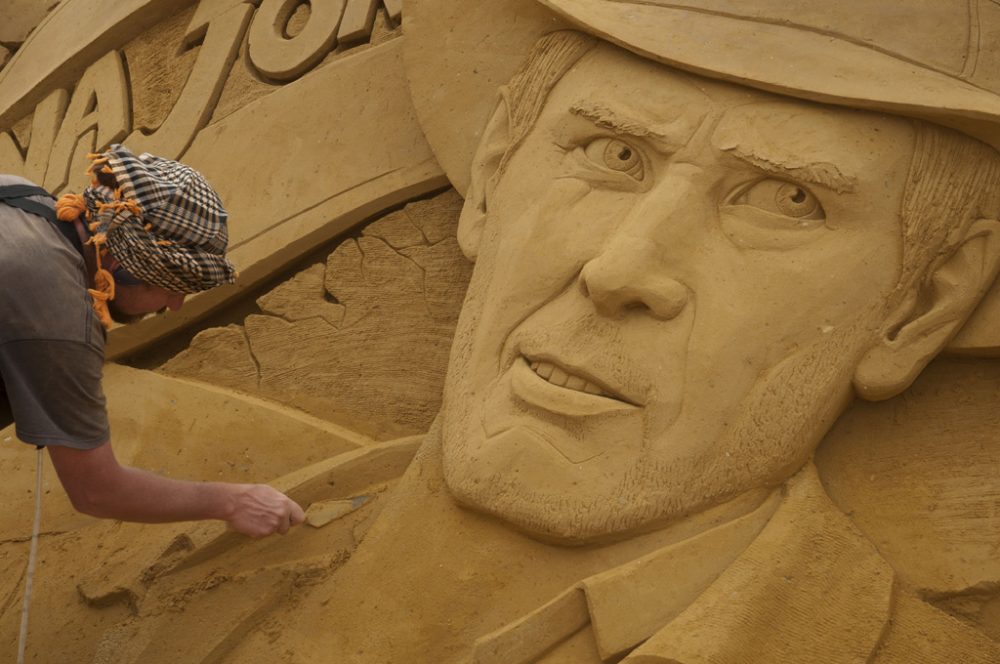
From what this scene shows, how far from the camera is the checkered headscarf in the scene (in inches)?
91.3

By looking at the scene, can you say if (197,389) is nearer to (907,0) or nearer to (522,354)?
(522,354)

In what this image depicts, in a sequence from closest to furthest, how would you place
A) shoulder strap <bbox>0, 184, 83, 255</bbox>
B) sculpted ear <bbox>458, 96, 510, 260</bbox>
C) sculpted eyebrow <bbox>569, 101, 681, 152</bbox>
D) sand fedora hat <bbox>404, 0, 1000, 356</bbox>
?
shoulder strap <bbox>0, 184, 83, 255</bbox> → sand fedora hat <bbox>404, 0, 1000, 356</bbox> → sculpted eyebrow <bbox>569, 101, 681, 152</bbox> → sculpted ear <bbox>458, 96, 510, 260</bbox>

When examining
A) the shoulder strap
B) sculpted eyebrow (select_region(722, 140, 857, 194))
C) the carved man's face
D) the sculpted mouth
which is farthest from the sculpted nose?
the shoulder strap

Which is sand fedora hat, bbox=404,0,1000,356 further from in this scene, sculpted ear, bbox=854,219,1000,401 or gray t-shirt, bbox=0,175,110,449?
gray t-shirt, bbox=0,175,110,449

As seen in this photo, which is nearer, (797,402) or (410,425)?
(797,402)

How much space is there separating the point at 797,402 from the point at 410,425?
3.06ft

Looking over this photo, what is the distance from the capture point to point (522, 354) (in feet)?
8.45

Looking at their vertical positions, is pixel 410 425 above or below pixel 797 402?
below

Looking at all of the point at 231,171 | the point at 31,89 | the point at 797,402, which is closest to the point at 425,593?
the point at 797,402

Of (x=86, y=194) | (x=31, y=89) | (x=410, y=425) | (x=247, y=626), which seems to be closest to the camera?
(x=86, y=194)

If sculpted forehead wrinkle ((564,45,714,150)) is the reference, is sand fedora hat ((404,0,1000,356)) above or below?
above

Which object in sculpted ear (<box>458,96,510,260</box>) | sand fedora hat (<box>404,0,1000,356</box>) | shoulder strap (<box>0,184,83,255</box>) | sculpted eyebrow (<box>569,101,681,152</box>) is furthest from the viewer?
sculpted ear (<box>458,96,510,260</box>)

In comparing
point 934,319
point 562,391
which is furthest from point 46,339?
point 934,319

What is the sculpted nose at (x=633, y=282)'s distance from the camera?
96.3 inches
